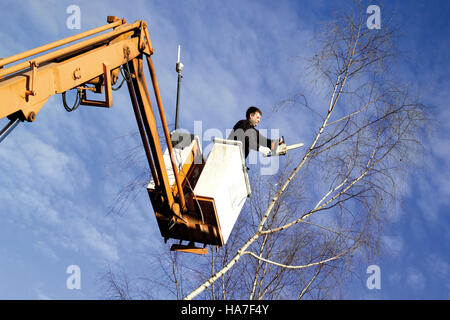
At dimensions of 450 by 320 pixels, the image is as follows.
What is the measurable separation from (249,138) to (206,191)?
1.07 m

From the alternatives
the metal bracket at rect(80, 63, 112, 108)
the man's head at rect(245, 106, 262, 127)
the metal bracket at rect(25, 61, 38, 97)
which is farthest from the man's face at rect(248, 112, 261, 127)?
the metal bracket at rect(25, 61, 38, 97)

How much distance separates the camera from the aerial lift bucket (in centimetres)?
643

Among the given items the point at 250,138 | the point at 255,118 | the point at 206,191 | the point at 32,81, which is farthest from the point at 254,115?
the point at 32,81

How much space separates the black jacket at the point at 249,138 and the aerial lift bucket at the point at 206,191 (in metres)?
0.42

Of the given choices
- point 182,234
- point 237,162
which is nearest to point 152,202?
point 182,234

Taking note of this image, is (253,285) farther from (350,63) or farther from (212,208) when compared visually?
(350,63)

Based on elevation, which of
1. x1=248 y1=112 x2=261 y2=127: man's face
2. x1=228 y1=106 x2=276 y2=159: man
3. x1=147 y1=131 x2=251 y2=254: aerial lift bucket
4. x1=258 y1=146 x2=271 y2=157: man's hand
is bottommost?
x1=147 y1=131 x2=251 y2=254: aerial lift bucket

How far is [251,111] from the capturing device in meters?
7.31

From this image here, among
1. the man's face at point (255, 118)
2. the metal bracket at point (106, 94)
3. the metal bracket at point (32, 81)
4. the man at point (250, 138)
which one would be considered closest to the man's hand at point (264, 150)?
the man at point (250, 138)

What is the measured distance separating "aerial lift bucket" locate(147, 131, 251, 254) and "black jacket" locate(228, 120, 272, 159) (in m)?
0.42

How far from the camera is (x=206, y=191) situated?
21.0ft

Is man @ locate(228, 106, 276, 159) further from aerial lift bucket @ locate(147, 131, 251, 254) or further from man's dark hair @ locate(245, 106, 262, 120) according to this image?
aerial lift bucket @ locate(147, 131, 251, 254)
